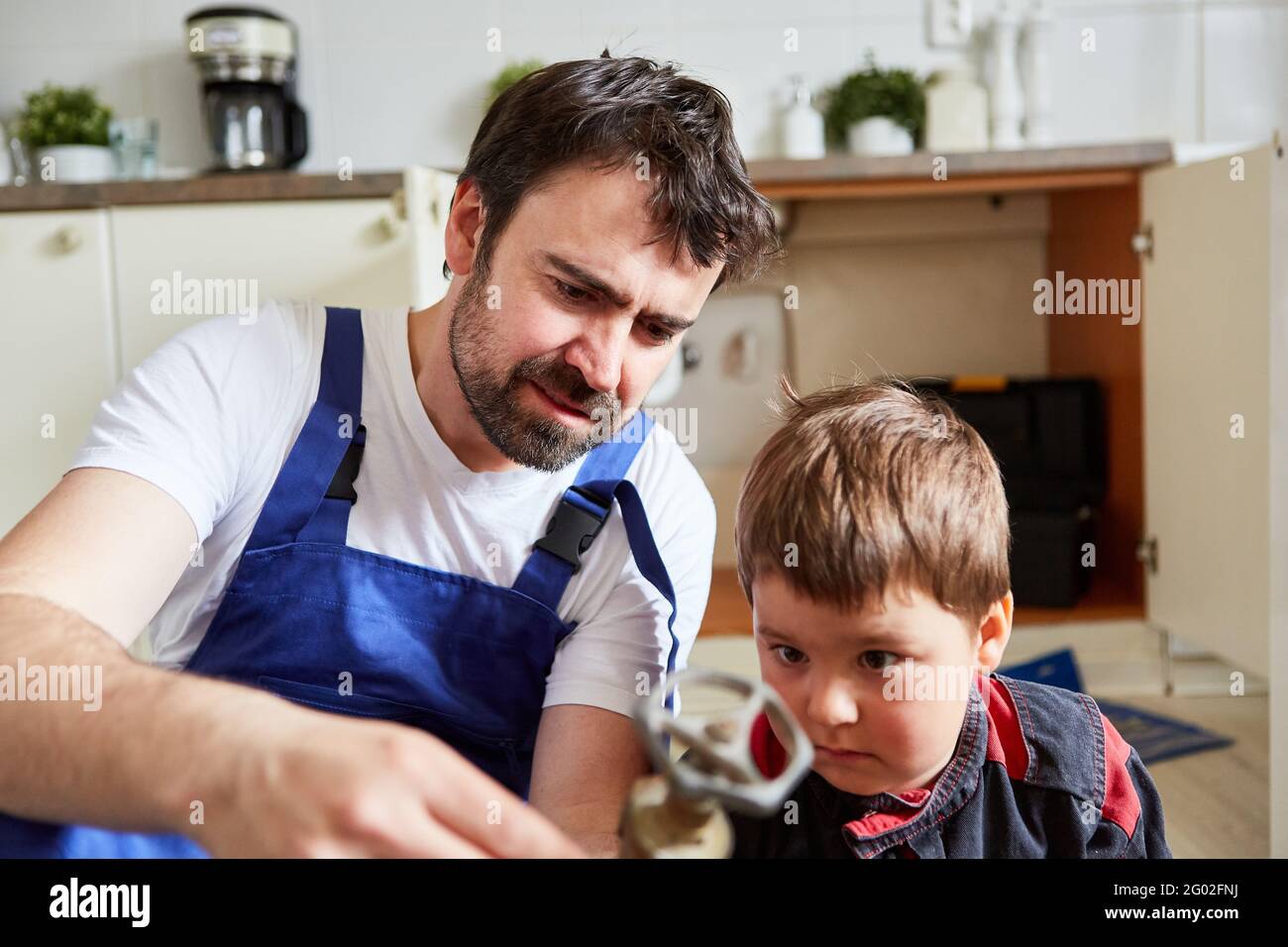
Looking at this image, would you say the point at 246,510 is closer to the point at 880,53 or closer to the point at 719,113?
the point at 719,113

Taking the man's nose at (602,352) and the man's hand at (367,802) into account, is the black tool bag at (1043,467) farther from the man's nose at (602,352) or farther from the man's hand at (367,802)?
the man's hand at (367,802)

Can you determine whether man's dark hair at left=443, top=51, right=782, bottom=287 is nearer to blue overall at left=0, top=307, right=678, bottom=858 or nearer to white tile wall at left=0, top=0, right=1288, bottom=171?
blue overall at left=0, top=307, right=678, bottom=858

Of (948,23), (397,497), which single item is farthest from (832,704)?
(948,23)

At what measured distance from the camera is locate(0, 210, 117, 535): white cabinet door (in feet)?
5.20

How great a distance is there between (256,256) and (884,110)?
1123mm

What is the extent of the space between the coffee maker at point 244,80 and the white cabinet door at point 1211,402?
1.45 m

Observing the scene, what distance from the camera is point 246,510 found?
32.9 inches

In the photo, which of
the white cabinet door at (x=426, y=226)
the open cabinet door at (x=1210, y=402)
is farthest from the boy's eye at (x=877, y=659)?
the open cabinet door at (x=1210, y=402)

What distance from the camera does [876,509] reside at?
657 mm

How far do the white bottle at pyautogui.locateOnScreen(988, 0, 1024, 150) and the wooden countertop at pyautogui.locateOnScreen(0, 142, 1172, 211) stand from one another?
0.29 m

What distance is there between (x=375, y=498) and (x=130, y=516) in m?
0.18

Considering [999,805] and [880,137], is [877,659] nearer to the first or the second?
[999,805]

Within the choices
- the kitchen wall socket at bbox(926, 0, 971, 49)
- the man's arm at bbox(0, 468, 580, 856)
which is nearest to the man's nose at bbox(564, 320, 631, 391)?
the man's arm at bbox(0, 468, 580, 856)

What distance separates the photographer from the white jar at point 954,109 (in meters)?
1.97
